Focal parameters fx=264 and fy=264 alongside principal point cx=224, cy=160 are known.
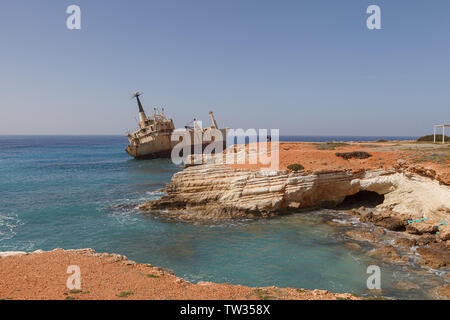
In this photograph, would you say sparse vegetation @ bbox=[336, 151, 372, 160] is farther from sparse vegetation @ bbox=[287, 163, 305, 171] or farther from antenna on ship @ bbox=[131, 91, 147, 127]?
antenna on ship @ bbox=[131, 91, 147, 127]

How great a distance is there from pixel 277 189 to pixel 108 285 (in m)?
14.8

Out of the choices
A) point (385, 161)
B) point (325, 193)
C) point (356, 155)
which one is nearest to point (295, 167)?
point (325, 193)

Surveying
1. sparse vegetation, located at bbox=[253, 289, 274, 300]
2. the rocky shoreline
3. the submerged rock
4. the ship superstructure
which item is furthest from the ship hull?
sparse vegetation, located at bbox=[253, 289, 274, 300]

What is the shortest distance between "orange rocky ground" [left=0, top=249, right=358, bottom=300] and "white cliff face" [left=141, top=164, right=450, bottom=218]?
1139cm

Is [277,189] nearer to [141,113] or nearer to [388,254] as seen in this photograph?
[388,254]

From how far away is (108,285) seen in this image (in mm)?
9094

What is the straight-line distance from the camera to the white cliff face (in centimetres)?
2045

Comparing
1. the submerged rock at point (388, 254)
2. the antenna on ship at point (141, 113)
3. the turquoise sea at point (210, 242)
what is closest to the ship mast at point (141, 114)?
the antenna on ship at point (141, 113)

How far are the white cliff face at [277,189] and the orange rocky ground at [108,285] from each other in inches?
448

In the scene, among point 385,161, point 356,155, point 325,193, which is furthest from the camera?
point 356,155
